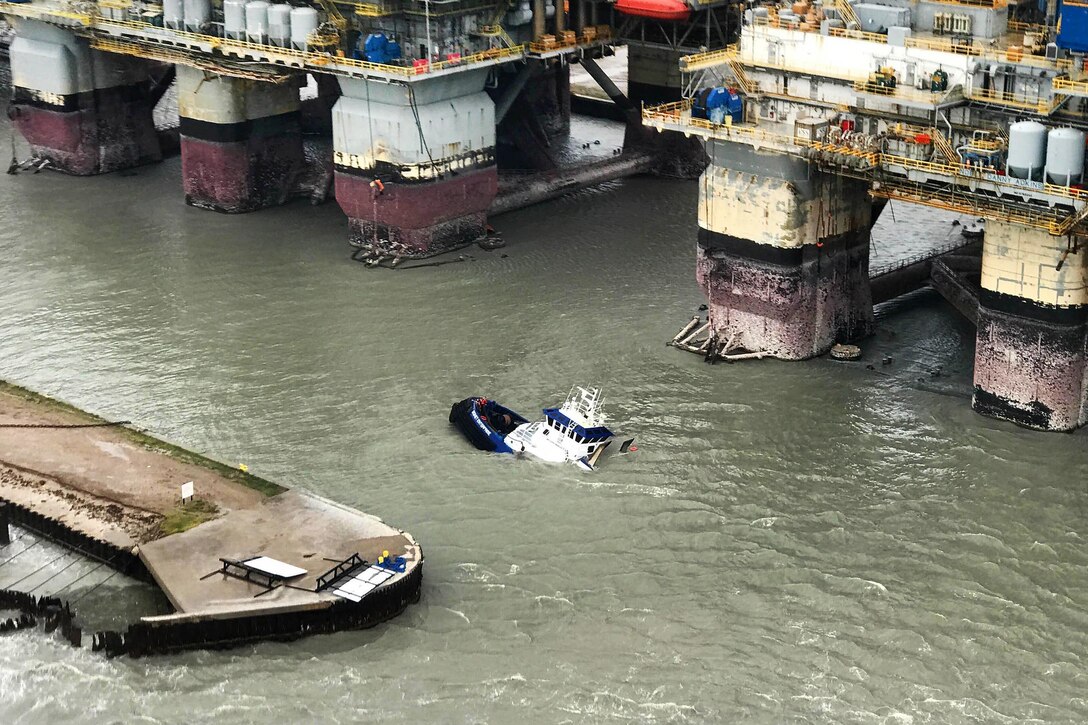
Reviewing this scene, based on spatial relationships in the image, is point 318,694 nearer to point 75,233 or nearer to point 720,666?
point 720,666

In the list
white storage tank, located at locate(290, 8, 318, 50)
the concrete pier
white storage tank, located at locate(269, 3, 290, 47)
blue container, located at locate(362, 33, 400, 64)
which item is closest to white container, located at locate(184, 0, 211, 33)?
white storage tank, located at locate(269, 3, 290, 47)

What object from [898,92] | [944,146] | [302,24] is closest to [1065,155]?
[944,146]

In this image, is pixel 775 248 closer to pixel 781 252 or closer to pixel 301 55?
pixel 781 252

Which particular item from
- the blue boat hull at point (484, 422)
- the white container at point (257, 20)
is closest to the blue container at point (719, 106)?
the blue boat hull at point (484, 422)

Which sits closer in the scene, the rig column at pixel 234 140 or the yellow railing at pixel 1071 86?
the yellow railing at pixel 1071 86

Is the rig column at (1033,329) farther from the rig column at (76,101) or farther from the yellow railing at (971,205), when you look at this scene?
the rig column at (76,101)

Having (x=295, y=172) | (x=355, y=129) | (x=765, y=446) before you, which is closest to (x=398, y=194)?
(x=355, y=129)
